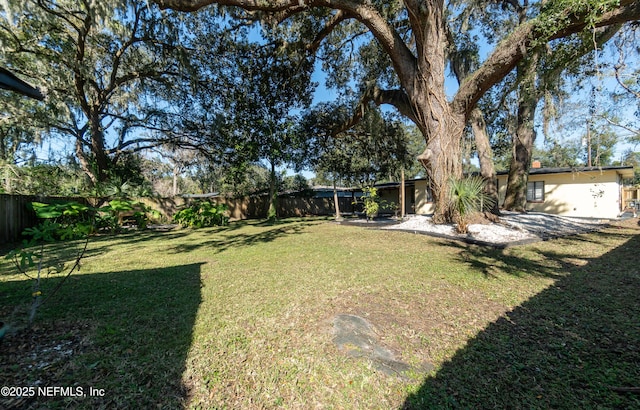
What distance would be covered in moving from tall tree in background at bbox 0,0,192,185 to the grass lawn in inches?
301

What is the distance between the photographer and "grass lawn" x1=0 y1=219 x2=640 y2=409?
163 centimetres

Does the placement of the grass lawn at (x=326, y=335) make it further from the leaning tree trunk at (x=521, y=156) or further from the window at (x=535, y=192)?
the window at (x=535, y=192)

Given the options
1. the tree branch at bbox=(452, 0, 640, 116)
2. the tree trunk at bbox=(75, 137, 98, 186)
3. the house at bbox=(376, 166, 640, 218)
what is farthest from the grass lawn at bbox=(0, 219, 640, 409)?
the house at bbox=(376, 166, 640, 218)

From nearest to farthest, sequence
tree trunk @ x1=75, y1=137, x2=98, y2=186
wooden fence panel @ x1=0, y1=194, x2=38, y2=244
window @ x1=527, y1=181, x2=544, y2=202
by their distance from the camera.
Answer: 1. wooden fence panel @ x1=0, y1=194, x2=38, y2=244
2. tree trunk @ x1=75, y1=137, x2=98, y2=186
3. window @ x1=527, y1=181, x2=544, y2=202

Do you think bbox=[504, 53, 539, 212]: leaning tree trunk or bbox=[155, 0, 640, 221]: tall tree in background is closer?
bbox=[155, 0, 640, 221]: tall tree in background

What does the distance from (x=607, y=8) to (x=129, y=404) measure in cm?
932

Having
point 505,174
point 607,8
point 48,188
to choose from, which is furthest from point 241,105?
point 505,174

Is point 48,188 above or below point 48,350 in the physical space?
above

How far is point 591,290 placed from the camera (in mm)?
3219

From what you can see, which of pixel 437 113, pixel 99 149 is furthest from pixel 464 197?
pixel 99 149

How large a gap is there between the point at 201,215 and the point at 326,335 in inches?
440

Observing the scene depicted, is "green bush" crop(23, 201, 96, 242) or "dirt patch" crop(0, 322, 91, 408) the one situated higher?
"green bush" crop(23, 201, 96, 242)

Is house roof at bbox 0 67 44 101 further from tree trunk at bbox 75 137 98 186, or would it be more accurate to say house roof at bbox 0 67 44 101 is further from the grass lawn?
tree trunk at bbox 75 137 98 186

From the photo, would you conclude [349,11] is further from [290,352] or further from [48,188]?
[48,188]
